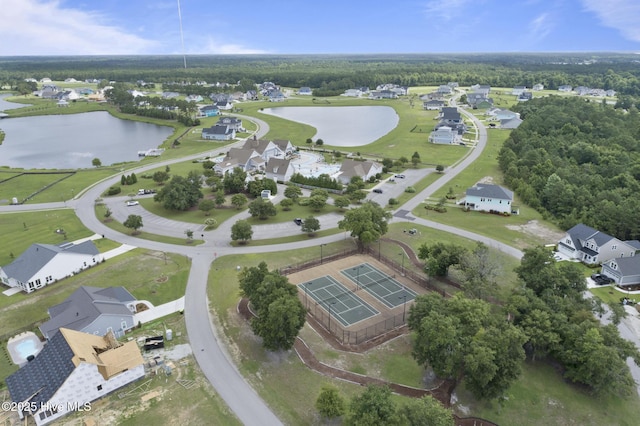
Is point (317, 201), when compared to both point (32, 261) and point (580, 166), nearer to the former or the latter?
point (32, 261)

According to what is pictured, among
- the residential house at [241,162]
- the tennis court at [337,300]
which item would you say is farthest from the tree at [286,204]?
the residential house at [241,162]

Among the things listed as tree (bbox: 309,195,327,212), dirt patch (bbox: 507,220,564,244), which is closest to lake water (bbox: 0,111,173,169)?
tree (bbox: 309,195,327,212)

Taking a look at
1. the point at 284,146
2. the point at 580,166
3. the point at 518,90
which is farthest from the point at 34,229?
the point at 518,90

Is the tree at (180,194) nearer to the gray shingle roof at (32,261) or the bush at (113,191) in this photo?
the bush at (113,191)

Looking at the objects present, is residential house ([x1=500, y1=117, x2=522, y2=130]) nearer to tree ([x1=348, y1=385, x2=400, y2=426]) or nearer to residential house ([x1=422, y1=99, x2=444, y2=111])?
residential house ([x1=422, y1=99, x2=444, y2=111])

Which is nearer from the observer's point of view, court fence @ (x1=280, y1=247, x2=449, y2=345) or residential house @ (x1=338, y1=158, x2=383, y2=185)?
court fence @ (x1=280, y1=247, x2=449, y2=345)
